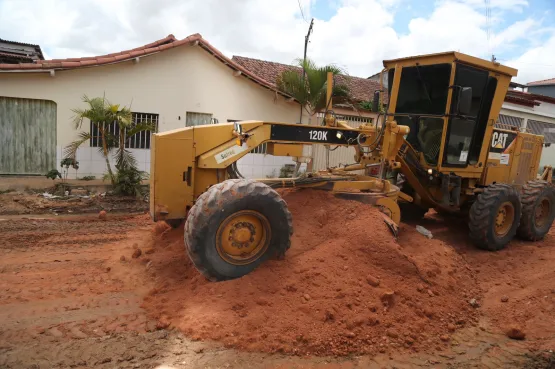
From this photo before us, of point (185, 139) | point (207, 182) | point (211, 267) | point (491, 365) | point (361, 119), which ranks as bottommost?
point (491, 365)

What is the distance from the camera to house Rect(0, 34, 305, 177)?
32.4ft

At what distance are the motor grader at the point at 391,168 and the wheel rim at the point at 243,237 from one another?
1 cm

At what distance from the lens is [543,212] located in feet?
25.3

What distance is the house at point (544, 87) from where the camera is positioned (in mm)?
31825

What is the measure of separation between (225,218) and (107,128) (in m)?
7.36

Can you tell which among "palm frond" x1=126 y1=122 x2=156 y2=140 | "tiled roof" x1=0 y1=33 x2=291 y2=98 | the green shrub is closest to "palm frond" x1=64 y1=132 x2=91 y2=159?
the green shrub

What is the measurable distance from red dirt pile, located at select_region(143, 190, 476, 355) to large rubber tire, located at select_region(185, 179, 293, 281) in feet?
0.40

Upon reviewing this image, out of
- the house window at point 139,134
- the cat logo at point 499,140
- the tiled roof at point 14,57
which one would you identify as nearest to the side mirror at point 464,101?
the cat logo at point 499,140

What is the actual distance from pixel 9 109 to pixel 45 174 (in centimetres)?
170

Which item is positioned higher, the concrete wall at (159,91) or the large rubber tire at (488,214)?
the concrete wall at (159,91)

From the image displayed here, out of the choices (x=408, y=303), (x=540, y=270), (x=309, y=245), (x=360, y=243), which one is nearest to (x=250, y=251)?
(x=309, y=245)

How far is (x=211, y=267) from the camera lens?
13.2 feet

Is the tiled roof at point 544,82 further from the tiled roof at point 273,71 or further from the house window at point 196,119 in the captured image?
the house window at point 196,119

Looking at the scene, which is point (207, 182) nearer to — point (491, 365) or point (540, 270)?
point (491, 365)
